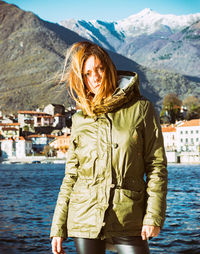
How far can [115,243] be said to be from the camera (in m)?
2.65

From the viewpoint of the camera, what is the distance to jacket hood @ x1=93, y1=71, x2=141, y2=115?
2711 mm

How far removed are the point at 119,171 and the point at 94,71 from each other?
2.37ft

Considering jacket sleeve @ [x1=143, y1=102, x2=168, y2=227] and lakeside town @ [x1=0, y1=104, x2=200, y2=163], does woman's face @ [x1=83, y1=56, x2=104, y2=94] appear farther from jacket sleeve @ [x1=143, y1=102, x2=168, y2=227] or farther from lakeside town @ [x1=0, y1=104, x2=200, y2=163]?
lakeside town @ [x1=0, y1=104, x2=200, y2=163]

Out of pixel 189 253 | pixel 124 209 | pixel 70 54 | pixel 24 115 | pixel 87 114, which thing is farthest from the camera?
pixel 24 115

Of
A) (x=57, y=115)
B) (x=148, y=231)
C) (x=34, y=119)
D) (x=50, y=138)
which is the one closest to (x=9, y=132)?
(x=34, y=119)

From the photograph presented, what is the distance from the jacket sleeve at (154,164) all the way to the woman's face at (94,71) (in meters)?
0.40

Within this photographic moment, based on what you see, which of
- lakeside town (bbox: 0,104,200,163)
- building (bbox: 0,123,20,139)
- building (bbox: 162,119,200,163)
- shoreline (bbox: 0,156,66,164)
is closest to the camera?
building (bbox: 162,119,200,163)

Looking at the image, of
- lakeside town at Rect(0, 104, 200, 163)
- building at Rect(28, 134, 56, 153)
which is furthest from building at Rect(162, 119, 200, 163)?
building at Rect(28, 134, 56, 153)

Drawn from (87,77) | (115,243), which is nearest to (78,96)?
(87,77)

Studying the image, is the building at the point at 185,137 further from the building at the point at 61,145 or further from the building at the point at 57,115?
the building at the point at 57,115

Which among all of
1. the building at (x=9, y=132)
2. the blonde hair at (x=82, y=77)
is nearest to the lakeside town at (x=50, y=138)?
the building at (x=9, y=132)

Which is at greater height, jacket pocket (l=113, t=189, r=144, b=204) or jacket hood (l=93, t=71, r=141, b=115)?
jacket hood (l=93, t=71, r=141, b=115)

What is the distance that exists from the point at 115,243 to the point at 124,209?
23 centimetres

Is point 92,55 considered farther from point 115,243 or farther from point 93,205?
point 115,243
